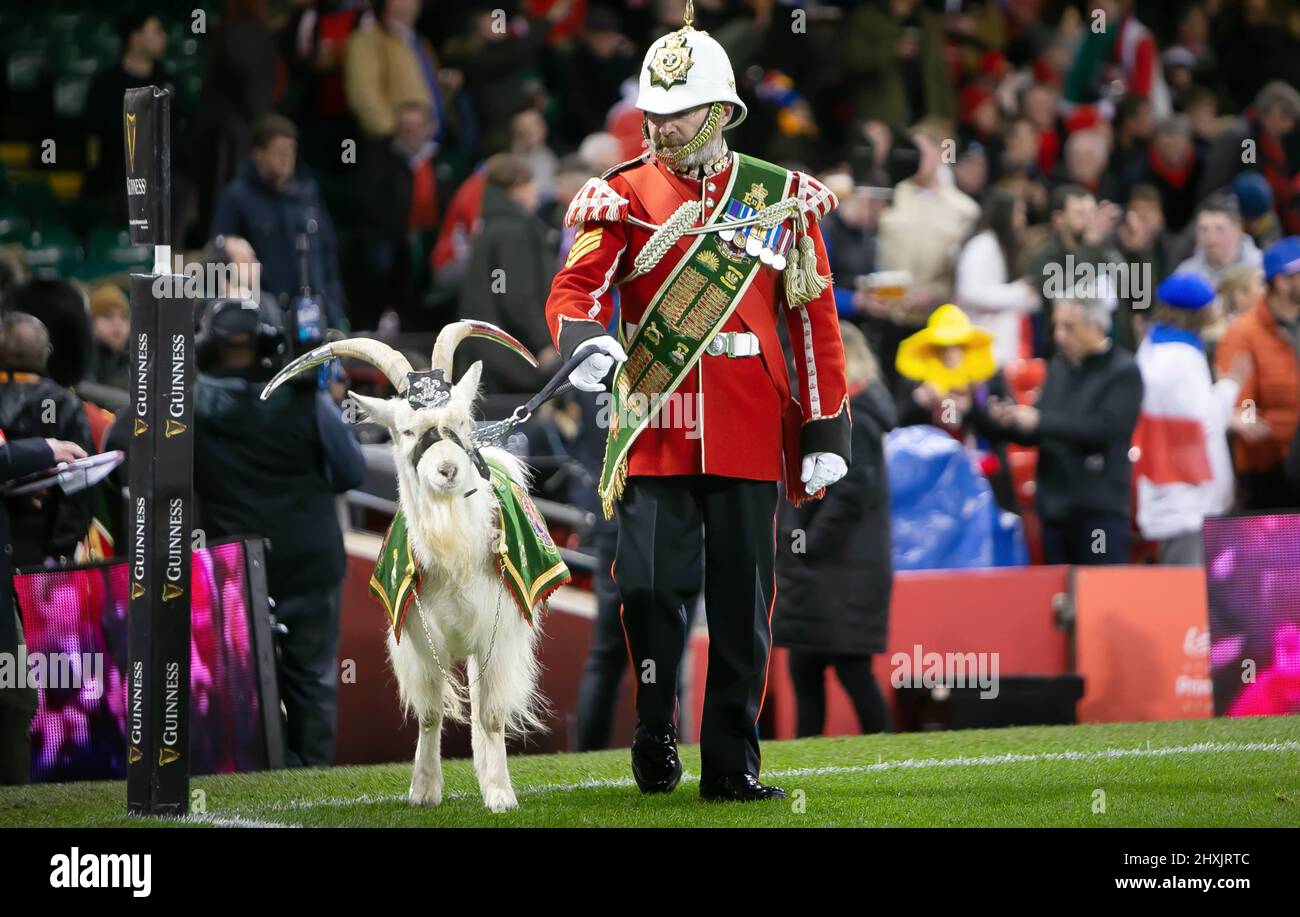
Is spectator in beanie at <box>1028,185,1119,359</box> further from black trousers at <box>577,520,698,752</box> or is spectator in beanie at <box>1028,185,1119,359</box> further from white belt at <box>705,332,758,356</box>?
white belt at <box>705,332,758,356</box>

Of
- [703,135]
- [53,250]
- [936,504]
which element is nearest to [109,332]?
[53,250]

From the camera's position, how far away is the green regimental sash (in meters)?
7.35

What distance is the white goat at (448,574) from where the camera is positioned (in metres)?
7.14

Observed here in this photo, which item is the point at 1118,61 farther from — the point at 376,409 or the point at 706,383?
the point at 376,409

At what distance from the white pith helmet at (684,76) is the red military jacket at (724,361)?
309 millimetres

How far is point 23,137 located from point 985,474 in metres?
7.03

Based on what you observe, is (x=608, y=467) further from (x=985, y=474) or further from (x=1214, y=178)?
(x=1214, y=178)

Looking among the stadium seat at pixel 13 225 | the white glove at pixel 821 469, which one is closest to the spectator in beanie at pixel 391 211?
the stadium seat at pixel 13 225

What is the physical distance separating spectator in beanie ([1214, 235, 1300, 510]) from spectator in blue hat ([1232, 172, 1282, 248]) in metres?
2.92

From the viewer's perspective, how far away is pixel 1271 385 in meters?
12.6

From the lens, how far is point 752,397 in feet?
24.3

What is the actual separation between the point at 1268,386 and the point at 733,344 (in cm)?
611

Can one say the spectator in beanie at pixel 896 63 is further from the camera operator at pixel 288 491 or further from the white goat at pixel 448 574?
the white goat at pixel 448 574
